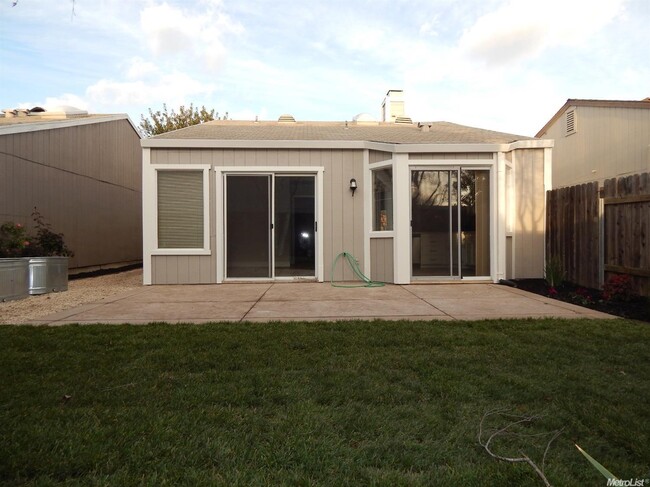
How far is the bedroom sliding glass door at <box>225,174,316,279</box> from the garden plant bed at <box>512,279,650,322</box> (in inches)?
169

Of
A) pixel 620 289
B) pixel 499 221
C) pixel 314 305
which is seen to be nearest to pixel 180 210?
pixel 314 305

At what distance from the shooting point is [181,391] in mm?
2529

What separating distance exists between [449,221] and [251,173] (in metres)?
4.15

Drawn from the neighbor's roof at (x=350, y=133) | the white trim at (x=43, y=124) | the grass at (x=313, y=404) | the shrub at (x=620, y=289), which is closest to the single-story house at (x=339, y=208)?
the neighbor's roof at (x=350, y=133)

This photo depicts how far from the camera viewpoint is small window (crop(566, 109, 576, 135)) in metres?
16.2

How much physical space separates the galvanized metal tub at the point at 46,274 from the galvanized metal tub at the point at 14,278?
0.60 feet

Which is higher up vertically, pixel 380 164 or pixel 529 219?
pixel 380 164

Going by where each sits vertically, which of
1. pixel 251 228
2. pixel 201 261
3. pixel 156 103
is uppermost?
pixel 156 103

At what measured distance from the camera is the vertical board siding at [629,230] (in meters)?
5.47

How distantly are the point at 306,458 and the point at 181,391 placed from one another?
43.3 inches

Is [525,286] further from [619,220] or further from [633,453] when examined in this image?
[633,453]

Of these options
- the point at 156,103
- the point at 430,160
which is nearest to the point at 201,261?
the point at 430,160

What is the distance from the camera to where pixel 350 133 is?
9953 millimetres

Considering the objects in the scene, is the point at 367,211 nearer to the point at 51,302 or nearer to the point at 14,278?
the point at 51,302
